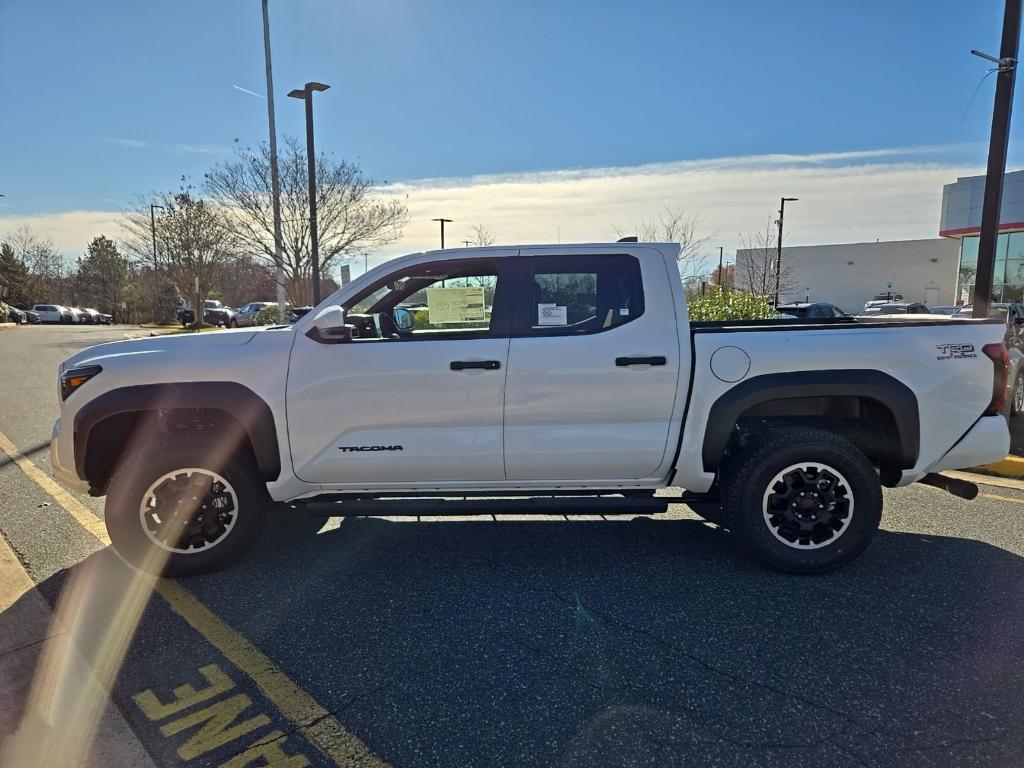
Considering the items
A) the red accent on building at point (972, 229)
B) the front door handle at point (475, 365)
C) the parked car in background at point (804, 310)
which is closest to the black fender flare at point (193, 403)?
the front door handle at point (475, 365)

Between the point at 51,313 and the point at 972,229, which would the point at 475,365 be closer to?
the point at 972,229

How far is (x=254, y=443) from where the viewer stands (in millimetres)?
3754

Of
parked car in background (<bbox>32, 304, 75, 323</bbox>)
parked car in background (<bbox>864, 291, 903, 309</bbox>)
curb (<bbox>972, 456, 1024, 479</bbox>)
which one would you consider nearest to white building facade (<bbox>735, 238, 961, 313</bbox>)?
parked car in background (<bbox>864, 291, 903, 309</bbox>)

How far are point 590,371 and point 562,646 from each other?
4.80 ft

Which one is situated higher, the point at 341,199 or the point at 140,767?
the point at 341,199

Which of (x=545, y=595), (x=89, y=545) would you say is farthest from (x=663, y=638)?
(x=89, y=545)

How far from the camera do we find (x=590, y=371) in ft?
12.2

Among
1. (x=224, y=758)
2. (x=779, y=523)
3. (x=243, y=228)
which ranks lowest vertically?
(x=224, y=758)

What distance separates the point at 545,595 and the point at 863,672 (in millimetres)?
1562

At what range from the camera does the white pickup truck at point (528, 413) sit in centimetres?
373

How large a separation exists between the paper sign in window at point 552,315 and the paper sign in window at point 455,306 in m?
0.33

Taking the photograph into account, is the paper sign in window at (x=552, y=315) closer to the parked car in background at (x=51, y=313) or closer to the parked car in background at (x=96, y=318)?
the parked car in background at (x=96, y=318)

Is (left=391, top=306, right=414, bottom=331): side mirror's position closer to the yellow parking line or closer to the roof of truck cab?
the roof of truck cab

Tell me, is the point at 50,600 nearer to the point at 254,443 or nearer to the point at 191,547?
the point at 191,547
